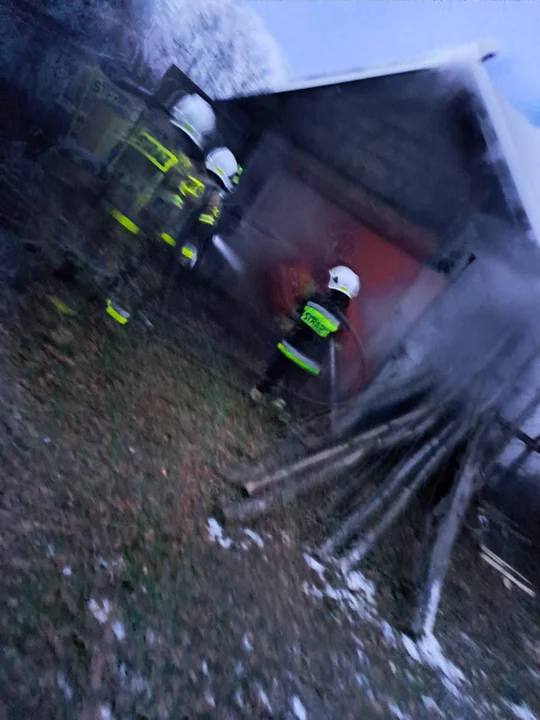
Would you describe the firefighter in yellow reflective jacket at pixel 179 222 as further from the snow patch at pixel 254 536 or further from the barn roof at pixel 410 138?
the snow patch at pixel 254 536

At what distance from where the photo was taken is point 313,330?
12.8 feet

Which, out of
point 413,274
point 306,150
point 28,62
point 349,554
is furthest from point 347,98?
point 349,554

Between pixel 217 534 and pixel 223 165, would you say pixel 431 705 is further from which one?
pixel 223 165

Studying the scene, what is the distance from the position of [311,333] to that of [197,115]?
2.11 m

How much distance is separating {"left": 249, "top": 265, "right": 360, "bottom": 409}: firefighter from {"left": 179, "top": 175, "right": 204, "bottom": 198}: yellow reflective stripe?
117 centimetres

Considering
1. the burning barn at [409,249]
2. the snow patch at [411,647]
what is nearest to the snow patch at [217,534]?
the snow patch at [411,647]

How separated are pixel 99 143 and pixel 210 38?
142cm

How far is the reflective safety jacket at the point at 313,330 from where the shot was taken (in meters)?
3.85

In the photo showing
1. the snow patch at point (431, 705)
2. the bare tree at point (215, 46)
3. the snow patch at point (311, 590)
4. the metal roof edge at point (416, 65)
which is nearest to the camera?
the snow patch at point (431, 705)

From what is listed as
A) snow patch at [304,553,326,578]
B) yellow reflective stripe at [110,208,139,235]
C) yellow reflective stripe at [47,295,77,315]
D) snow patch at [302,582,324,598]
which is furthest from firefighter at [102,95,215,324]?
snow patch at [302,582,324,598]

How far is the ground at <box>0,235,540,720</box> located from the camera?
1899 millimetres

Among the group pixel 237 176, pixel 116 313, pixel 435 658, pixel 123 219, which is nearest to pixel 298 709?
pixel 435 658

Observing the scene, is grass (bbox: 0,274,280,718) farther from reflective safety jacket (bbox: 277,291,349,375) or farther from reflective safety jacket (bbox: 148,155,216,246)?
reflective safety jacket (bbox: 148,155,216,246)

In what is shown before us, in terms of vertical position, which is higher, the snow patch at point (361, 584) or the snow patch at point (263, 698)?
the snow patch at point (361, 584)
